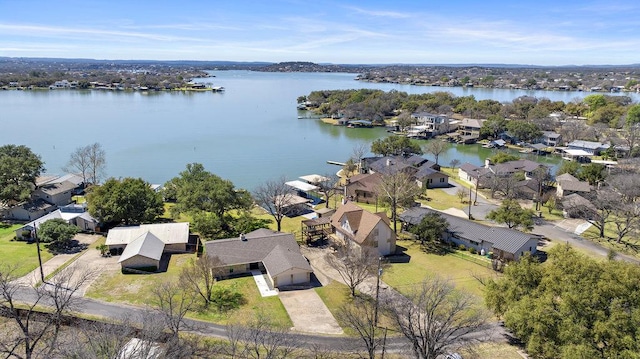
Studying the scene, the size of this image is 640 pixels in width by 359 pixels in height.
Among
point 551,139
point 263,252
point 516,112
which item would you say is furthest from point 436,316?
point 516,112

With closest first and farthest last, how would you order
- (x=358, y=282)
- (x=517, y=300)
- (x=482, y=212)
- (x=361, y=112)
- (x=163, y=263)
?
(x=517, y=300), (x=358, y=282), (x=163, y=263), (x=482, y=212), (x=361, y=112)

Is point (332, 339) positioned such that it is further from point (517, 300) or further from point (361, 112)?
point (361, 112)

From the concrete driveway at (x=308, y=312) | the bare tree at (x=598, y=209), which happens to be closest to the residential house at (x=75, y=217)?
the concrete driveway at (x=308, y=312)

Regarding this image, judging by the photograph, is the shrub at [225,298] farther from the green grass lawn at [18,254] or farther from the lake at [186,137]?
the lake at [186,137]

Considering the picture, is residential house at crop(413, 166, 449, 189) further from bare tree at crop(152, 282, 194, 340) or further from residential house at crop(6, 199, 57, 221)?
residential house at crop(6, 199, 57, 221)

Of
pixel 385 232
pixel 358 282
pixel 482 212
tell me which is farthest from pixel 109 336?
pixel 482 212

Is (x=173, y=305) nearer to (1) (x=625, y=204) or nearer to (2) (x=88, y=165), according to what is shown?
(2) (x=88, y=165)
